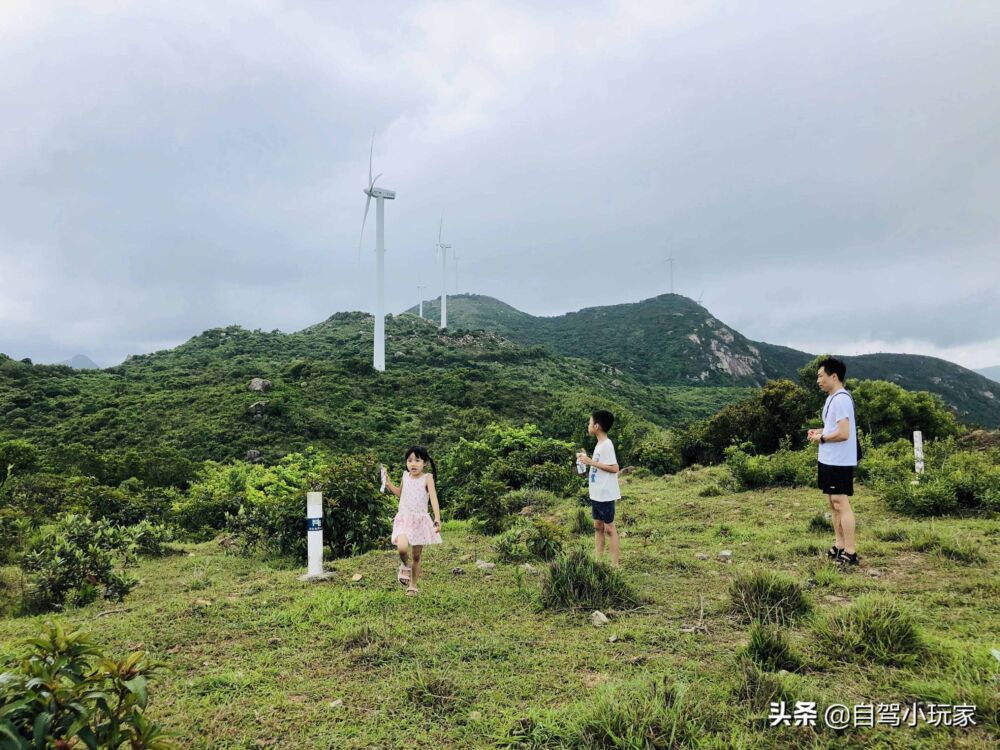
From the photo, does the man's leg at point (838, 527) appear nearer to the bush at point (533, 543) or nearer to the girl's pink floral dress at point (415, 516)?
the bush at point (533, 543)

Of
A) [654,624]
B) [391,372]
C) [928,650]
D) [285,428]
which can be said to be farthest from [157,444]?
[928,650]

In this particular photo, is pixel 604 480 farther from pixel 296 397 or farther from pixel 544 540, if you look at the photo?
pixel 296 397

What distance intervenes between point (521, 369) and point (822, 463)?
2008 inches

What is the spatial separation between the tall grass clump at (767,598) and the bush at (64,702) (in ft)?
13.6

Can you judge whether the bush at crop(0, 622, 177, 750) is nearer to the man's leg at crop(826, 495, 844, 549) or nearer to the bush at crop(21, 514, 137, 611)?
the bush at crop(21, 514, 137, 611)

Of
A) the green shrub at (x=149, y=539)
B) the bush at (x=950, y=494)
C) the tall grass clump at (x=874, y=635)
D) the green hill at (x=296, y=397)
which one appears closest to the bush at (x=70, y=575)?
the green shrub at (x=149, y=539)

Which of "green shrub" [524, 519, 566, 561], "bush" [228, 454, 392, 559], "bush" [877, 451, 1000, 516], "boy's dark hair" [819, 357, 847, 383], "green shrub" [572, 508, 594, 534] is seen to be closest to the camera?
"boy's dark hair" [819, 357, 847, 383]

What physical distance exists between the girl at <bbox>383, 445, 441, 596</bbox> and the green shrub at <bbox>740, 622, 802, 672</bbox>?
127 inches

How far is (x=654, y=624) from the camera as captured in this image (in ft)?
15.1

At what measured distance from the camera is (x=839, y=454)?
577 centimetres

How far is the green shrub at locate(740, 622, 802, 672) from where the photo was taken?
3.60 metres

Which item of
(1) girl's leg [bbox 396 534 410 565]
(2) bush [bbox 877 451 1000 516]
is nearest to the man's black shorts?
(2) bush [bbox 877 451 1000 516]

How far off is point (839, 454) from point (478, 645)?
13.8ft

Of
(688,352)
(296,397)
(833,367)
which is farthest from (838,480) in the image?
(688,352)
